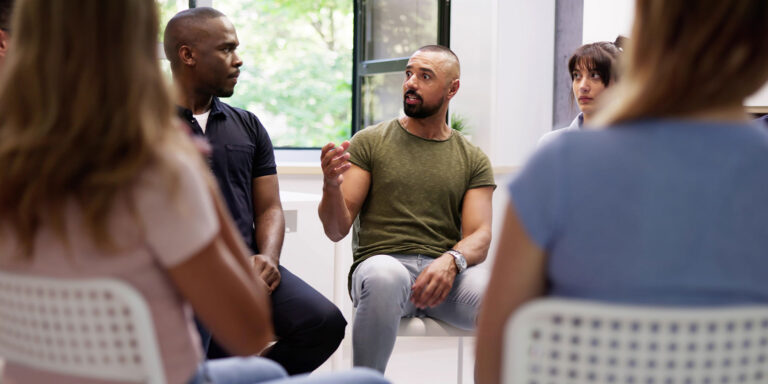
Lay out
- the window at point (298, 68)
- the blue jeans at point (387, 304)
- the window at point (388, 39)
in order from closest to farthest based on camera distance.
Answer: the blue jeans at point (387, 304), the window at point (388, 39), the window at point (298, 68)

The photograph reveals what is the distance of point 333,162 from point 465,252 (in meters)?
0.55

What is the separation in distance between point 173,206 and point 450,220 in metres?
1.69

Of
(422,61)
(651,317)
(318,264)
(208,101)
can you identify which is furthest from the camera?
(318,264)

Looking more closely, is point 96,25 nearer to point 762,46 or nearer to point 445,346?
point 762,46

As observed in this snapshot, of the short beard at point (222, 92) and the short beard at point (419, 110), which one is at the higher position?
the short beard at point (222, 92)

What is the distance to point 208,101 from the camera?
2340 millimetres

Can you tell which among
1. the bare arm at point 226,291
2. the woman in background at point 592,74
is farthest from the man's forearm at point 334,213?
the bare arm at point 226,291

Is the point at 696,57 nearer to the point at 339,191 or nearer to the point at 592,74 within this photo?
the point at 339,191

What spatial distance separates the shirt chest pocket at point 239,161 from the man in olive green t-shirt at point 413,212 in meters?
0.26

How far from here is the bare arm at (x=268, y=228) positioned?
218cm

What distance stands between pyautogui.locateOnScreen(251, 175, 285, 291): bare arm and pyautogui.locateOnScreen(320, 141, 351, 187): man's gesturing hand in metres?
0.25

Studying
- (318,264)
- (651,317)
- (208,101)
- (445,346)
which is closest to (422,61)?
(208,101)

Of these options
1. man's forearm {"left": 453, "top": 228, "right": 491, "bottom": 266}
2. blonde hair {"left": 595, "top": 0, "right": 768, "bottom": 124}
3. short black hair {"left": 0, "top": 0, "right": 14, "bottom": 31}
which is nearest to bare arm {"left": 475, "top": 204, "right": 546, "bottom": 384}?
blonde hair {"left": 595, "top": 0, "right": 768, "bottom": 124}

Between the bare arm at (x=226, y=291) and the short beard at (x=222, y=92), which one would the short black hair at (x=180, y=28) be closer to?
the short beard at (x=222, y=92)
